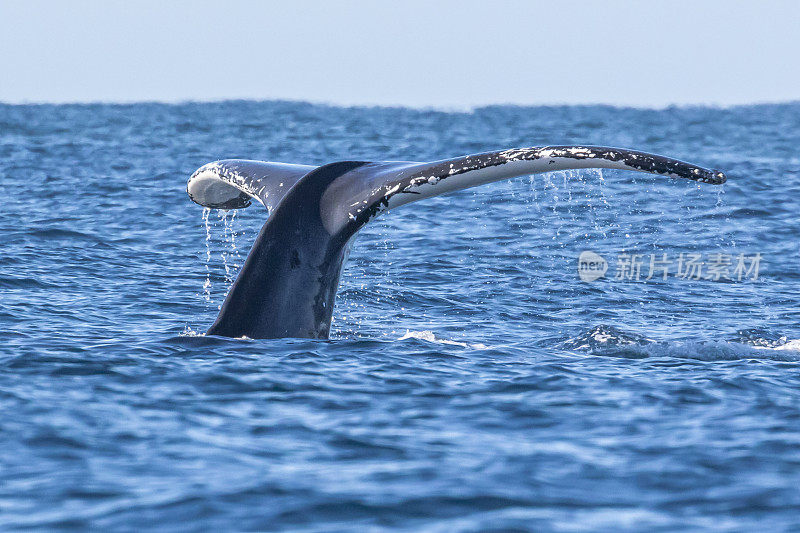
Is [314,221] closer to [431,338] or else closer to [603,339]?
[431,338]

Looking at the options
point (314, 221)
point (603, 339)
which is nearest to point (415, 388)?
point (314, 221)

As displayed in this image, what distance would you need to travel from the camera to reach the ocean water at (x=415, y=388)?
23.3 ft

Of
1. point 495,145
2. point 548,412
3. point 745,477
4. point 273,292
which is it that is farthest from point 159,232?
point 495,145

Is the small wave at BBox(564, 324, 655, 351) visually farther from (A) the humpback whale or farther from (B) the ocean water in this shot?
(A) the humpback whale

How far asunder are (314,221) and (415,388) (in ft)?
5.72

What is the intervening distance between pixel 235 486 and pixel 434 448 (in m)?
1.59

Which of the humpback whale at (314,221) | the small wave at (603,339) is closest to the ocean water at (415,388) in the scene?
the small wave at (603,339)

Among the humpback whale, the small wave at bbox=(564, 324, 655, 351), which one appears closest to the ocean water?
the small wave at bbox=(564, 324, 655, 351)

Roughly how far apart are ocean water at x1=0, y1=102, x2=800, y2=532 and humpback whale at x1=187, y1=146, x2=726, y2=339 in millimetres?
323

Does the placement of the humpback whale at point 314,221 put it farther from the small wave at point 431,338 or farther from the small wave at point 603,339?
the small wave at point 603,339

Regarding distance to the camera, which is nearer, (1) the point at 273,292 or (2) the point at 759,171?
(1) the point at 273,292

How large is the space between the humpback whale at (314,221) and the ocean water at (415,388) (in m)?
0.32

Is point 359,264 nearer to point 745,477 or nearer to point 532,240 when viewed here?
point 532,240

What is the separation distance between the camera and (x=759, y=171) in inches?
1500
